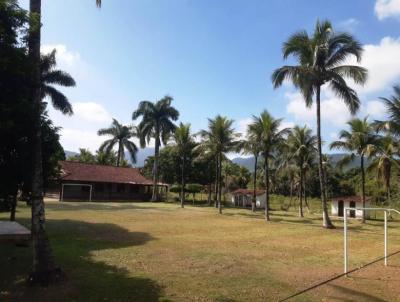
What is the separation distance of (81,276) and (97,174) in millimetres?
39852

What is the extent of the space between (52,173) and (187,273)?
729cm

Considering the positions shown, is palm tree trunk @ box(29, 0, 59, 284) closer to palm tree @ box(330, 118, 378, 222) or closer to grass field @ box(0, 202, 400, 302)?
grass field @ box(0, 202, 400, 302)

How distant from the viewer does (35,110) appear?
30.2ft

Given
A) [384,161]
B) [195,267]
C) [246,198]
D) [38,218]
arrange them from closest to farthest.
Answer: [38,218] < [195,267] < [384,161] < [246,198]

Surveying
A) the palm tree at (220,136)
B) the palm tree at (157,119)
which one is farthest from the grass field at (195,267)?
the palm tree at (157,119)

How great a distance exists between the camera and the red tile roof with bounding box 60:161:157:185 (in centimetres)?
4547

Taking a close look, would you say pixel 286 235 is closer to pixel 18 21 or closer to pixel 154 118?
pixel 18 21

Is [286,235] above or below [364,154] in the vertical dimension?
below

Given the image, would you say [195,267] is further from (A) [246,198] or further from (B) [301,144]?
(A) [246,198]

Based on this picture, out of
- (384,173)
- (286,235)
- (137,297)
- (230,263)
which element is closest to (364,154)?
(384,173)

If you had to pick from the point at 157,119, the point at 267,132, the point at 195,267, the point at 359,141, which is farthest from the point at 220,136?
the point at 195,267

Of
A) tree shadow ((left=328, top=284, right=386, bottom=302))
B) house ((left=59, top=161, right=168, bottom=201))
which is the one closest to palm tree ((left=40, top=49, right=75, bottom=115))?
house ((left=59, top=161, right=168, bottom=201))

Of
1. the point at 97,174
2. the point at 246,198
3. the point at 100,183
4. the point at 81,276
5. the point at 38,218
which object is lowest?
the point at 81,276

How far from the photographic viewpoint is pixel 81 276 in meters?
9.69
